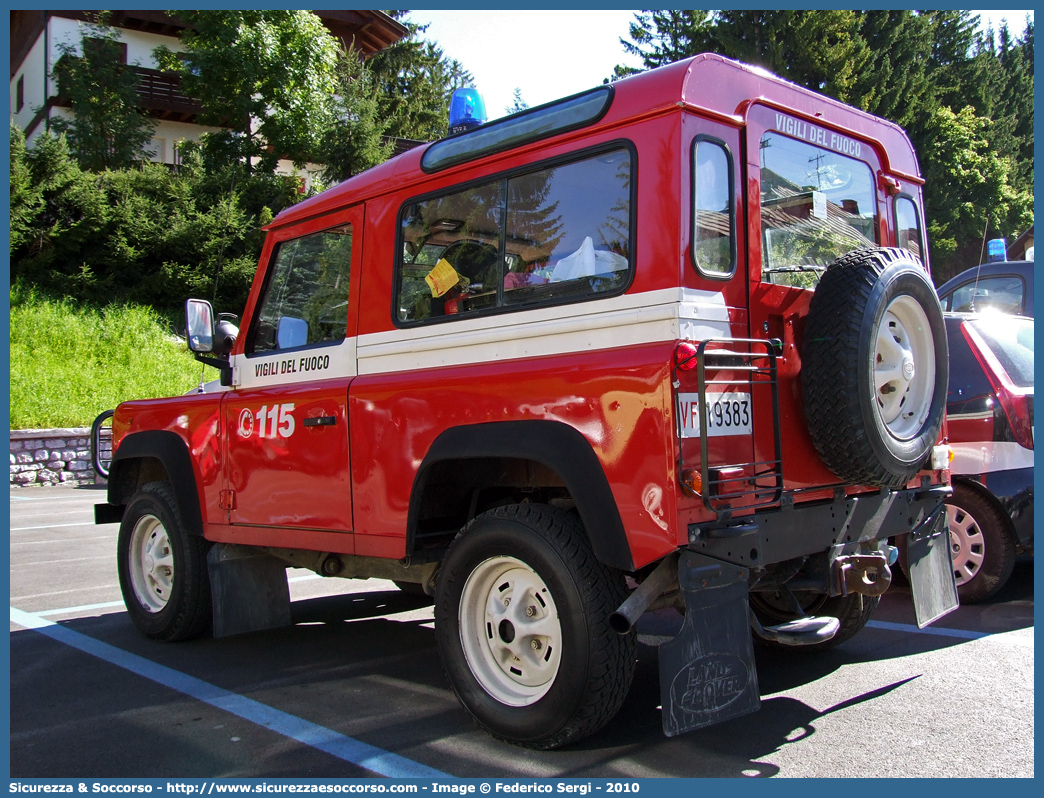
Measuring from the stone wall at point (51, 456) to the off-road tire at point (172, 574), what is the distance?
10.3m

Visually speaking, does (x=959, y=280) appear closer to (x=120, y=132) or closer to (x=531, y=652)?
(x=531, y=652)

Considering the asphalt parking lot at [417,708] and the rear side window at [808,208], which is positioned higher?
the rear side window at [808,208]

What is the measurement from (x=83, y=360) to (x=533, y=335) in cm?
1668

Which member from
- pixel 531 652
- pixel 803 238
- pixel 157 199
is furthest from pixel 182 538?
pixel 157 199

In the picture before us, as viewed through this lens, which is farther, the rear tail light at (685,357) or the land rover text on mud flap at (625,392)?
the land rover text on mud flap at (625,392)

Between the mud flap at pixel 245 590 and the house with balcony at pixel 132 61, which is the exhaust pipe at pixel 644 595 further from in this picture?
the house with balcony at pixel 132 61

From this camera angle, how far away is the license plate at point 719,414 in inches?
122

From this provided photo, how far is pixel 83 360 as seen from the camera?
58.0ft

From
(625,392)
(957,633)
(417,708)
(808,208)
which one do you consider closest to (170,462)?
(417,708)

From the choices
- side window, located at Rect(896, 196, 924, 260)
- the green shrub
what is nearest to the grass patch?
the green shrub

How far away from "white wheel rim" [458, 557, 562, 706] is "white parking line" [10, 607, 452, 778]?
48cm

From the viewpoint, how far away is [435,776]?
325 centimetres

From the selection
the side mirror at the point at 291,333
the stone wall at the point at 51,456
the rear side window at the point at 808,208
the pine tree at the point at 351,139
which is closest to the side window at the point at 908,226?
the rear side window at the point at 808,208
